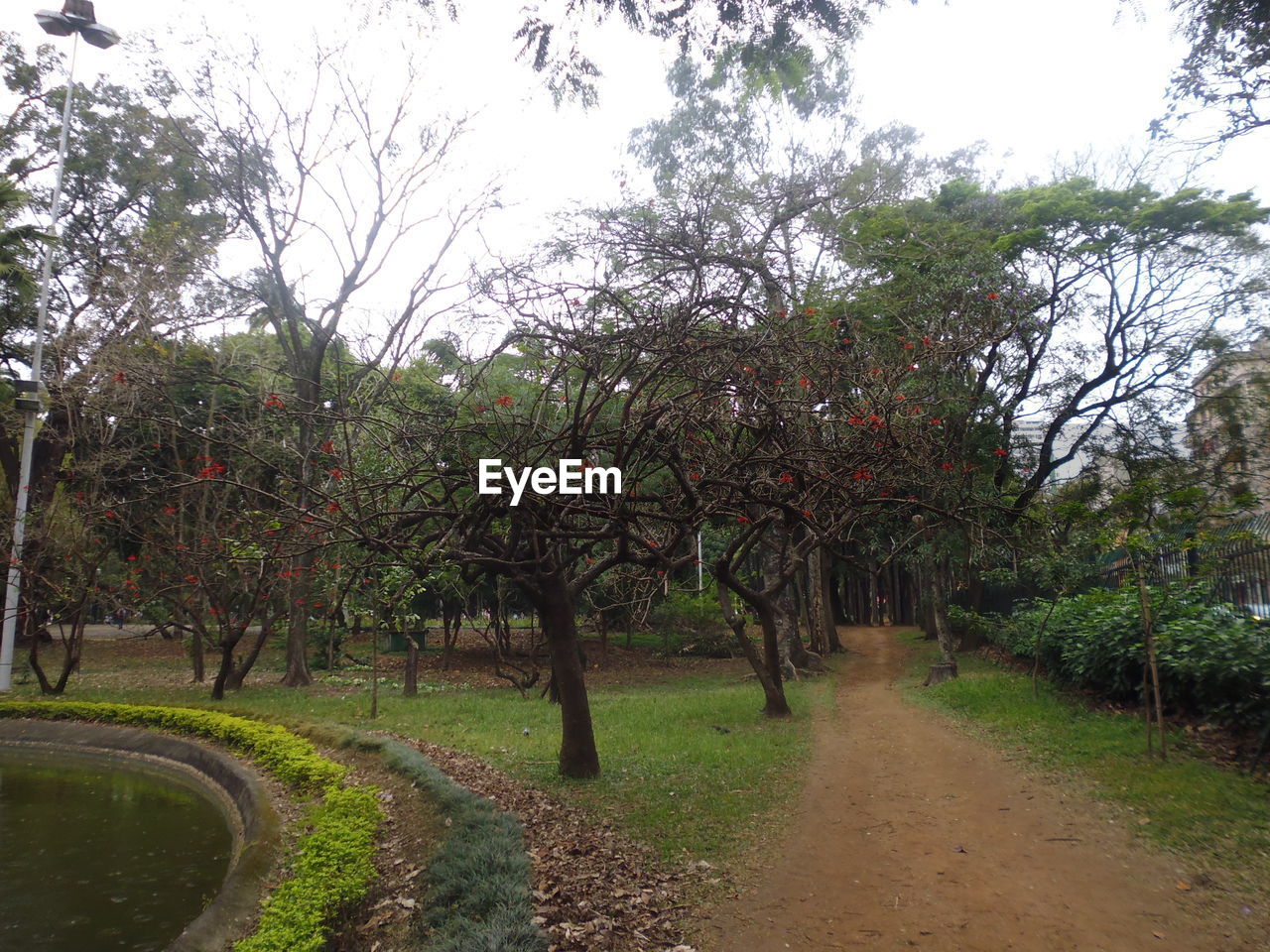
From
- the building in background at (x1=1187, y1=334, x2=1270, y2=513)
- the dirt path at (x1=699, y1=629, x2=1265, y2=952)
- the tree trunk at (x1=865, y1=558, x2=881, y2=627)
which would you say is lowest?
the dirt path at (x1=699, y1=629, x2=1265, y2=952)

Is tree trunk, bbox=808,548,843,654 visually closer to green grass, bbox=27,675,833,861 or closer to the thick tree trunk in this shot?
green grass, bbox=27,675,833,861

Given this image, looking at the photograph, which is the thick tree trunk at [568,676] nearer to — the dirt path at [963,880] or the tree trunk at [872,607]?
the dirt path at [963,880]

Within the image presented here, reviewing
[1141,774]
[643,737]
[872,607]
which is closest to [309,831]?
[643,737]

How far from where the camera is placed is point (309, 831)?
7.01m

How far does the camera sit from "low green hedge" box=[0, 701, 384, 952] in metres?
4.98

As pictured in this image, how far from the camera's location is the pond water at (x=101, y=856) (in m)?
6.02

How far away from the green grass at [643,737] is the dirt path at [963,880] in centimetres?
65

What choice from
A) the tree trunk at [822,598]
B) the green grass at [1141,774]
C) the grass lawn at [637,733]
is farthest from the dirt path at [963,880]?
the tree trunk at [822,598]

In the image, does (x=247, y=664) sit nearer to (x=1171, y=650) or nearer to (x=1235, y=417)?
(x=1171, y=650)

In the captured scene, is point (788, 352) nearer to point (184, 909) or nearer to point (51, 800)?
point (184, 909)

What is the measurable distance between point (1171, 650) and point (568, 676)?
5925mm

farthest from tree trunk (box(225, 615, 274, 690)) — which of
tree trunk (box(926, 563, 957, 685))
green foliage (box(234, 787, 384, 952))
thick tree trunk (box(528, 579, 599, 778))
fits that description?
tree trunk (box(926, 563, 957, 685))

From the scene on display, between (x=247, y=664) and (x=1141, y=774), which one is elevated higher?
(x=247, y=664)

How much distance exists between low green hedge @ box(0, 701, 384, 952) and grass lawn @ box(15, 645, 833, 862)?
89cm
